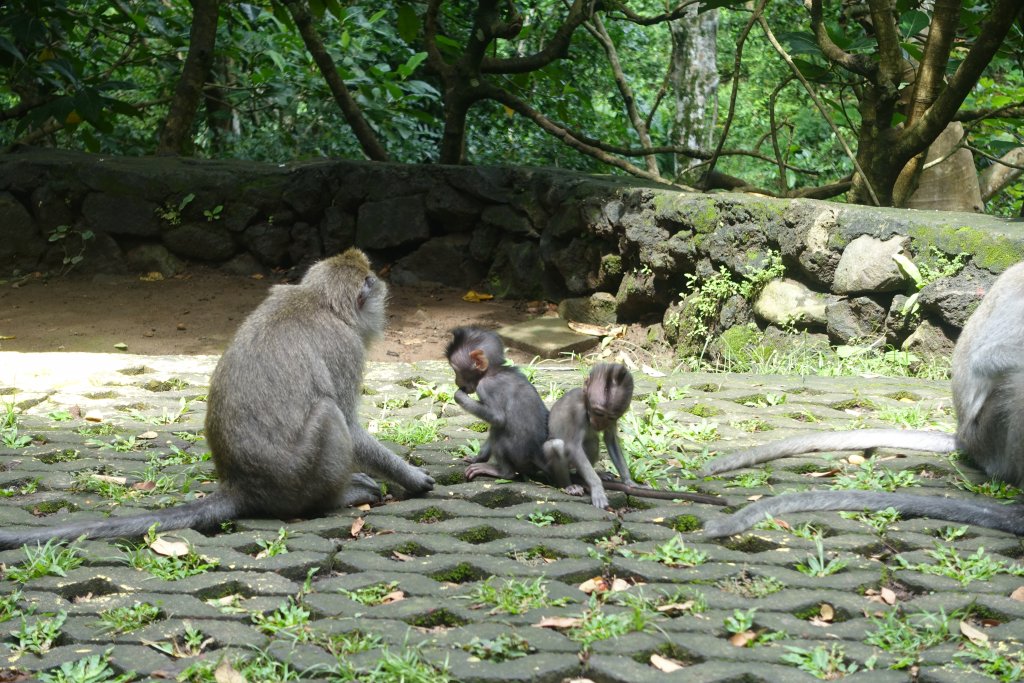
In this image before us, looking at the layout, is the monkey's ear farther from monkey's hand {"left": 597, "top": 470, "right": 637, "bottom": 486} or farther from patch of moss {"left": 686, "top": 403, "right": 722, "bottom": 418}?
patch of moss {"left": 686, "top": 403, "right": 722, "bottom": 418}

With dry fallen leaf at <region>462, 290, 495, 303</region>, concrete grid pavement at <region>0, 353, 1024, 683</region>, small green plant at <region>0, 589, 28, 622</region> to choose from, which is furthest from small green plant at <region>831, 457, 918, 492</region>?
dry fallen leaf at <region>462, 290, 495, 303</region>

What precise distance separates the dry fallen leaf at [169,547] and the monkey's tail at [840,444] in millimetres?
2294

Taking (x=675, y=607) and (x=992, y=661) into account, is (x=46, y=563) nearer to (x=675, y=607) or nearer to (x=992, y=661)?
(x=675, y=607)

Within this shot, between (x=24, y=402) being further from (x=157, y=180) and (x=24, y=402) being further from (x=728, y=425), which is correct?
(x=157, y=180)

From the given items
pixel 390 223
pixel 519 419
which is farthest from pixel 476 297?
pixel 519 419

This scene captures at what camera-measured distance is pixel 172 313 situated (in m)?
9.12

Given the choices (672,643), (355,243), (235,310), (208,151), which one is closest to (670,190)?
(355,243)

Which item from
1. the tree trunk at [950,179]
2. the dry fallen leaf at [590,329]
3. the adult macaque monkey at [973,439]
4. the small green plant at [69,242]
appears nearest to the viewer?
the adult macaque monkey at [973,439]

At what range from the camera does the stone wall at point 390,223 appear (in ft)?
27.3

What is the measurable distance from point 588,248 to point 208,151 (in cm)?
704

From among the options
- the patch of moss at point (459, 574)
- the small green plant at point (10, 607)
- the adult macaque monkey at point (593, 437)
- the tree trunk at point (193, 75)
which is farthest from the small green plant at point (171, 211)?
the patch of moss at point (459, 574)

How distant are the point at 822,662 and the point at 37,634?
7.39ft

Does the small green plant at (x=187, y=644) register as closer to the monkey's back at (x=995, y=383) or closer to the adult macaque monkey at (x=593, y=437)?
the adult macaque monkey at (x=593, y=437)

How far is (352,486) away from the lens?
4.44 metres
